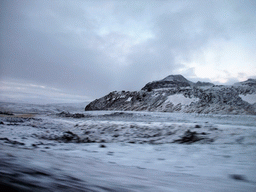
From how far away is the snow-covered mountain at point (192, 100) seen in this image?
49.9ft

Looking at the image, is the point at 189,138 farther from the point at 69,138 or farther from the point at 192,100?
the point at 192,100

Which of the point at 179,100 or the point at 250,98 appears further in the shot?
the point at 179,100

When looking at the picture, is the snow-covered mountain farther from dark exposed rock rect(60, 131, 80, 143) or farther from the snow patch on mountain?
dark exposed rock rect(60, 131, 80, 143)

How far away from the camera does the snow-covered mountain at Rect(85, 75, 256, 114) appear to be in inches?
599

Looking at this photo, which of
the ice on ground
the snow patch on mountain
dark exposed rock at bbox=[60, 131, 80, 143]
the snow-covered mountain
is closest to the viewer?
dark exposed rock at bbox=[60, 131, 80, 143]

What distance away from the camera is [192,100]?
18125mm

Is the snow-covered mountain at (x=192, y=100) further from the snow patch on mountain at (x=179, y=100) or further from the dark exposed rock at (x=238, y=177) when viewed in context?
the dark exposed rock at (x=238, y=177)

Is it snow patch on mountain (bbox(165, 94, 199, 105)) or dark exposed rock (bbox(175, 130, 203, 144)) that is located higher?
snow patch on mountain (bbox(165, 94, 199, 105))

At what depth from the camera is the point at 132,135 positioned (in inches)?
128

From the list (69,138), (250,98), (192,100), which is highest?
(250,98)

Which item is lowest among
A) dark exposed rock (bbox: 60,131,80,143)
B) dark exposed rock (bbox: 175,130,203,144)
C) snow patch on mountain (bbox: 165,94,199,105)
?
dark exposed rock (bbox: 60,131,80,143)

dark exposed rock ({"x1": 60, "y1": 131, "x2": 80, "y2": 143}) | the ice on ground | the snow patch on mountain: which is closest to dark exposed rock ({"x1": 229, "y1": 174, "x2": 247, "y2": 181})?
dark exposed rock ({"x1": 60, "y1": 131, "x2": 80, "y2": 143})

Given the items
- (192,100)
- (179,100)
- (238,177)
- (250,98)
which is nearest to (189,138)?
(238,177)

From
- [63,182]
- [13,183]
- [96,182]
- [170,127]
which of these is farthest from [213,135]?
[13,183]
